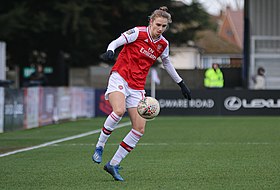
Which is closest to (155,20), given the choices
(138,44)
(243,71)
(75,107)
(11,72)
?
(138,44)

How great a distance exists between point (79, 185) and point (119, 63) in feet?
5.50

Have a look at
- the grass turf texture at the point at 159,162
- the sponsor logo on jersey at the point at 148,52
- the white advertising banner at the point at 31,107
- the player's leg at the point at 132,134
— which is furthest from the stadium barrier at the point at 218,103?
the player's leg at the point at 132,134

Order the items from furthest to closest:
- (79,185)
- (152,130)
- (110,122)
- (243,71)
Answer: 1. (243,71)
2. (152,130)
3. (110,122)
4. (79,185)

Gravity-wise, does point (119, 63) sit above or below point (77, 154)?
above

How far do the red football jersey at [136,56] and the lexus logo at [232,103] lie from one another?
21032 millimetres

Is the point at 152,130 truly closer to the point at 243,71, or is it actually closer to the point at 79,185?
the point at 79,185

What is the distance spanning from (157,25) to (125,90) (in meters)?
0.88

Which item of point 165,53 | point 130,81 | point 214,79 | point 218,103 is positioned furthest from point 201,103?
point 130,81

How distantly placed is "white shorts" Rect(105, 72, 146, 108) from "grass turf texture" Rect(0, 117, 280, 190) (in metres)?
0.94

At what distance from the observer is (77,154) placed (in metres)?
14.4

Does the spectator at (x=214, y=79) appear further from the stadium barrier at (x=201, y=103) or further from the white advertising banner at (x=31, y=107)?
the white advertising banner at (x=31, y=107)

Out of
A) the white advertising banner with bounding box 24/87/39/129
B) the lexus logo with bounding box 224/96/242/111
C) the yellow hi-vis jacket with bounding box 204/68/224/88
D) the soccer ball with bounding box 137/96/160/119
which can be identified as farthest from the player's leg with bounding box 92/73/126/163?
the yellow hi-vis jacket with bounding box 204/68/224/88

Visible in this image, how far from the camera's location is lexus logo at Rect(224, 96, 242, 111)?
103ft

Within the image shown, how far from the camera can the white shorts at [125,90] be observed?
10438 millimetres
